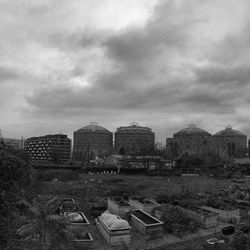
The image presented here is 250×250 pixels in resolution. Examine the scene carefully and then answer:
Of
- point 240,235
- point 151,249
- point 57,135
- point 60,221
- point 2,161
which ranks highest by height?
point 57,135

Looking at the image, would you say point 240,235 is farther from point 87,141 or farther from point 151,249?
point 87,141

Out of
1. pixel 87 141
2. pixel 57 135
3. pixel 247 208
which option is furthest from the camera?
pixel 87 141

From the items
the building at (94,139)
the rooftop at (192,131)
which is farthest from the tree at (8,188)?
the rooftop at (192,131)

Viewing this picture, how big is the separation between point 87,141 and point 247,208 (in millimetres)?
162641

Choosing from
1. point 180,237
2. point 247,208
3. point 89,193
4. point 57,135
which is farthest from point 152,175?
point 57,135

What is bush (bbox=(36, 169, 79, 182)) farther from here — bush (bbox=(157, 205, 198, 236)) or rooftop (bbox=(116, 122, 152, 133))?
rooftop (bbox=(116, 122, 152, 133))

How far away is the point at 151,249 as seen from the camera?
1878 cm

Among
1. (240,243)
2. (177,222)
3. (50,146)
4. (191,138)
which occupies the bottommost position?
(177,222)

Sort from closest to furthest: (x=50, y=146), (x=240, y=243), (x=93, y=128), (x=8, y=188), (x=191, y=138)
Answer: (x=240, y=243) < (x=8, y=188) < (x=50, y=146) < (x=191, y=138) < (x=93, y=128)

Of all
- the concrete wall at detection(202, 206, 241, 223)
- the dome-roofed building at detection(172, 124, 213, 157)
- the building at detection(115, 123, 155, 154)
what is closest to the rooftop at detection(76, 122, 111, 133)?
the building at detection(115, 123, 155, 154)

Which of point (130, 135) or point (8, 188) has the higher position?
point (130, 135)

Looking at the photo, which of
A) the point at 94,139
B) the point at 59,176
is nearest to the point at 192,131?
the point at 94,139

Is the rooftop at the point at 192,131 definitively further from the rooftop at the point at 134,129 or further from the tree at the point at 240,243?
the tree at the point at 240,243

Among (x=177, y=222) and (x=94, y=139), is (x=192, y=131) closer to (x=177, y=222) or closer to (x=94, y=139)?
(x=94, y=139)
